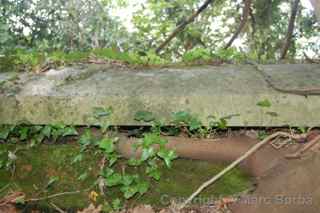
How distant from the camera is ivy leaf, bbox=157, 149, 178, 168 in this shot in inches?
65.7

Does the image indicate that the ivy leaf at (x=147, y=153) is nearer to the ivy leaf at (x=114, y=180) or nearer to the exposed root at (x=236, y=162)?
the ivy leaf at (x=114, y=180)

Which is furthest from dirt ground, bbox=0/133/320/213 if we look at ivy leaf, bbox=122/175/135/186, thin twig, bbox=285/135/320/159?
ivy leaf, bbox=122/175/135/186

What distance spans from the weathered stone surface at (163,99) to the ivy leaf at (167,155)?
0.56 ft

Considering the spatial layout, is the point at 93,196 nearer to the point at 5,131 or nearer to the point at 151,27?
the point at 5,131

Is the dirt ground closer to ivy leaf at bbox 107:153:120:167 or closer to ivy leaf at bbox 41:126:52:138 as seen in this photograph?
ivy leaf at bbox 107:153:120:167

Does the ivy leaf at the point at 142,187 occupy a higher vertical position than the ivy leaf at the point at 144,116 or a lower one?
lower

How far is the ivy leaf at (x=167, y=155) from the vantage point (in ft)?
5.48

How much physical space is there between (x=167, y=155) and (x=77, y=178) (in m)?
0.50

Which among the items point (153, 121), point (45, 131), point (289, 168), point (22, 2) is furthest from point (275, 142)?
point (22, 2)

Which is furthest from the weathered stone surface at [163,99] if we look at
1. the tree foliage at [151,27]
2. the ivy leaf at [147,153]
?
the tree foliage at [151,27]

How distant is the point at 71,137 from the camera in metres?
1.91

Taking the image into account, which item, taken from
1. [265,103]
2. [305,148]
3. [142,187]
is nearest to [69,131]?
[142,187]

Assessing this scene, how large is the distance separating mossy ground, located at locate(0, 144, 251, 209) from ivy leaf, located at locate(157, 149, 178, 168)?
8cm

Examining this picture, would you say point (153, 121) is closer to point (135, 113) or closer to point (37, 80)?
point (135, 113)
